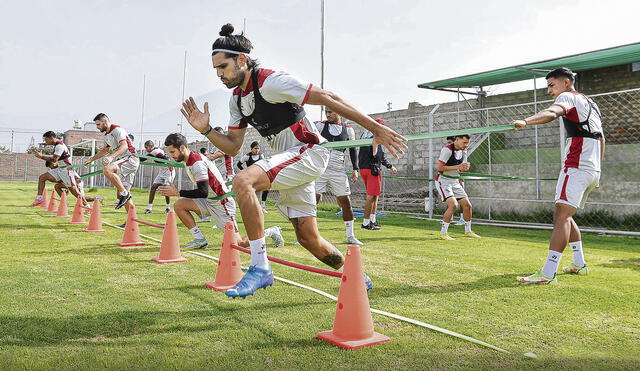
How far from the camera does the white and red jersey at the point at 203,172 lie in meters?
6.43

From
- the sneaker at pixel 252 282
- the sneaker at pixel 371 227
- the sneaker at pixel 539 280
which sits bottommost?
the sneaker at pixel 539 280

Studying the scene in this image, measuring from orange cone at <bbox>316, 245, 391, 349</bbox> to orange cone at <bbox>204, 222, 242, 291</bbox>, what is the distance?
1560 mm

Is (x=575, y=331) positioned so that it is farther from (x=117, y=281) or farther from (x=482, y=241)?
(x=482, y=241)

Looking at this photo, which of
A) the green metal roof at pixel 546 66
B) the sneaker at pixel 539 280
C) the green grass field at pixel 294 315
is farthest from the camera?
the green metal roof at pixel 546 66

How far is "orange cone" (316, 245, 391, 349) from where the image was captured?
287 cm

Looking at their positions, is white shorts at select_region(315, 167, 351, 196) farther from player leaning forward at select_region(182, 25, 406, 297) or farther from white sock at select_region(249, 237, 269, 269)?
white sock at select_region(249, 237, 269, 269)

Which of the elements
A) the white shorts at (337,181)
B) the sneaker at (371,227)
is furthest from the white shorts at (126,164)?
the sneaker at (371,227)

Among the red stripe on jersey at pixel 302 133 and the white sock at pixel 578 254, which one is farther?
the white sock at pixel 578 254

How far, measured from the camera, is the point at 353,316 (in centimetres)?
290

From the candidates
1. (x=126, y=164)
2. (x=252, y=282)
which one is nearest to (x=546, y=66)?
(x=126, y=164)

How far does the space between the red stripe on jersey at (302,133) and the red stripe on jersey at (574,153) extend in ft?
9.71

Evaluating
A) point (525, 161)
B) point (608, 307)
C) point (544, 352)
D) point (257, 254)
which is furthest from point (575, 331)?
point (525, 161)

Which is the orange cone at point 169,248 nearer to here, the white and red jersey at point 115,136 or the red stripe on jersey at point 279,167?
the red stripe on jersey at point 279,167

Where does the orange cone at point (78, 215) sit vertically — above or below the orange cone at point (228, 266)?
above
